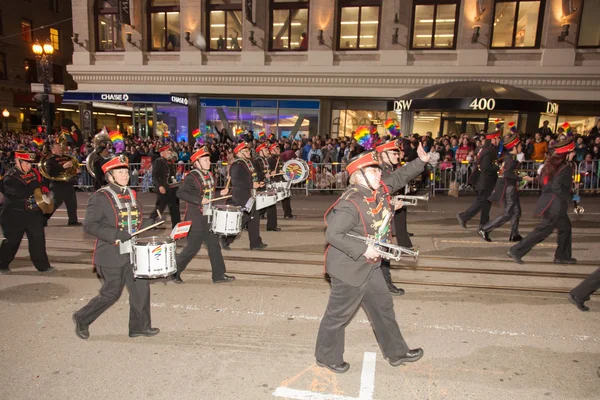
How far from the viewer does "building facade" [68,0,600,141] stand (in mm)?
17938

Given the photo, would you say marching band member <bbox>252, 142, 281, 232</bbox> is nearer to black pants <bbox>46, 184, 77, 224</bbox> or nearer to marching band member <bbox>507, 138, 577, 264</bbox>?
black pants <bbox>46, 184, 77, 224</bbox>

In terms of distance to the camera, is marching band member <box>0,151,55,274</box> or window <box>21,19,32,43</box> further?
window <box>21,19,32,43</box>

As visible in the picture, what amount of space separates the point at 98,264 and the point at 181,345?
4.21ft

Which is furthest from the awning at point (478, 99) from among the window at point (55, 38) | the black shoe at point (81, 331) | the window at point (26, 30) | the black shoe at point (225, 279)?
the window at point (55, 38)

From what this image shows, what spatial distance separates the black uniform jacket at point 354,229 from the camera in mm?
3680

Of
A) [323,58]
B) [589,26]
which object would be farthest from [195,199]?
[589,26]

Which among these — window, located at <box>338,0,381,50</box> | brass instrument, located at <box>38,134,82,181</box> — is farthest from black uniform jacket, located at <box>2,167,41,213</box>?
window, located at <box>338,0,381,50</box>

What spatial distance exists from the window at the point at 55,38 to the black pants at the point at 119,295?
47.8 m

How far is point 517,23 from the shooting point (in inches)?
717

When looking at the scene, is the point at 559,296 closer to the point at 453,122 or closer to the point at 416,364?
the point at 416,364

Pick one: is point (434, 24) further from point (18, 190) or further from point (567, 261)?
point (18, 190)

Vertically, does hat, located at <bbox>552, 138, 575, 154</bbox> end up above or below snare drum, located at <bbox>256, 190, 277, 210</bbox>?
above

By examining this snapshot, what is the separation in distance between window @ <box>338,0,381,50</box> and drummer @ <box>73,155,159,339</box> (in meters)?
17.4

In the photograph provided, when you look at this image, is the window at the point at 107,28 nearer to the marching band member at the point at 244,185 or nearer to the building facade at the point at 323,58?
the building facade at the point at 323,58
